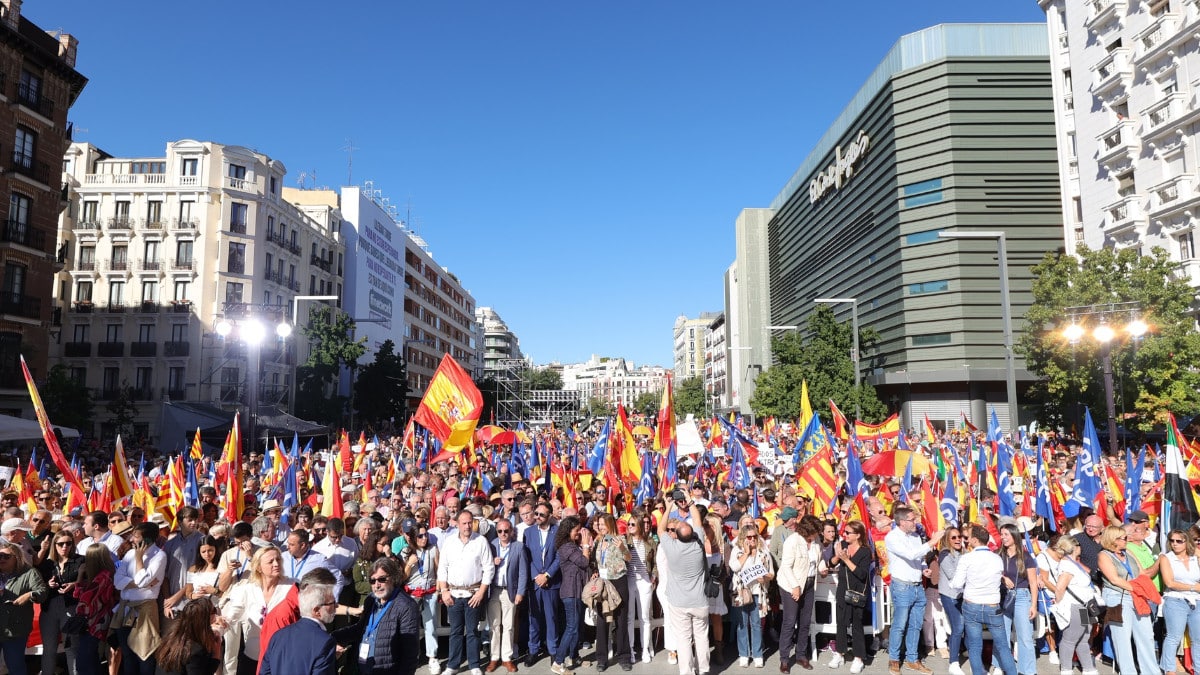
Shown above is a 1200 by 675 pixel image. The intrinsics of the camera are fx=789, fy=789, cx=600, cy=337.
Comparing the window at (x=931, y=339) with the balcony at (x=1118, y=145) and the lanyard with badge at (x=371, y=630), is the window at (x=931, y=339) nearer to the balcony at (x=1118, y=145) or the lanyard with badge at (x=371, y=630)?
the balcony at (x=1118, y=145)

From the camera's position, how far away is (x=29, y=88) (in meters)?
30.8

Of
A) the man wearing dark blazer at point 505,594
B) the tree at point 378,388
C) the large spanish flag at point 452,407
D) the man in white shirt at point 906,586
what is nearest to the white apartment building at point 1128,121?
the man in white shirt at point 906,586

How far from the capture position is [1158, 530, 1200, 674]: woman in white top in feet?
24.6

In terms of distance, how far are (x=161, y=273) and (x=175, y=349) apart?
15.1 feet

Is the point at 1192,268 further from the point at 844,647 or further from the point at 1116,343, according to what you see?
the point at 844,647

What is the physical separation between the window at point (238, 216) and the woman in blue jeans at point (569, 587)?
1738 inches

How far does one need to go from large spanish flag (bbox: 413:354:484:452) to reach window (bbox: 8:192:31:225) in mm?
25579

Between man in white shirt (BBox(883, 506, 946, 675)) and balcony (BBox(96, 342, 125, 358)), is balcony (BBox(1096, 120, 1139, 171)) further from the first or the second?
balcony (BBox(96, 342, 125, 358))

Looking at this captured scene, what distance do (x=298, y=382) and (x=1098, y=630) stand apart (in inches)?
1752

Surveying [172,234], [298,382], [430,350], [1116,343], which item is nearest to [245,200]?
[172,234]

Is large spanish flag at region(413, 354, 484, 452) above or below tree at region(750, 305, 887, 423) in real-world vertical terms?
below

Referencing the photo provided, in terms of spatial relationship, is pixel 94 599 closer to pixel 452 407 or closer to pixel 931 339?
pixel 452 407

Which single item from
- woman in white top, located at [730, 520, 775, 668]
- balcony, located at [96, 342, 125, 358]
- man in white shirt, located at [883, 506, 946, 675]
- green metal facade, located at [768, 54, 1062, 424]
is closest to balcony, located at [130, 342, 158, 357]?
balcony, located at [96, 342, 125, 358]


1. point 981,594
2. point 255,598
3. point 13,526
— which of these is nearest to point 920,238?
point 981,594
